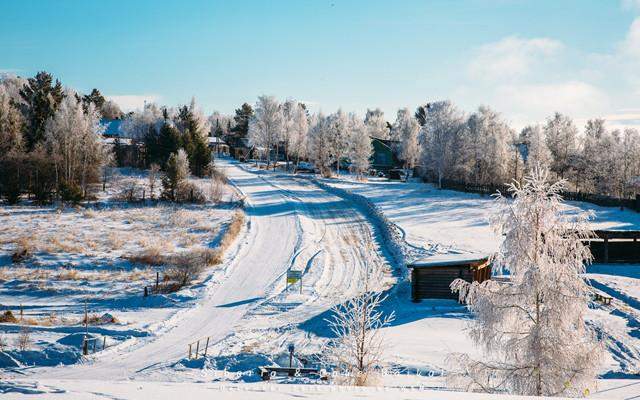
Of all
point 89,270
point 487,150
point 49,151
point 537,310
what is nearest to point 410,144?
point 487,150

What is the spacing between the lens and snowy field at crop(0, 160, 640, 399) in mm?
15055

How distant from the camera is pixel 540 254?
11.0 metres

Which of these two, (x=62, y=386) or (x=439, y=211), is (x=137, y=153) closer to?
(x=439, y=211)

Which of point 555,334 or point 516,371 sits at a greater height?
point 555,334

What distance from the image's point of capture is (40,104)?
208ft

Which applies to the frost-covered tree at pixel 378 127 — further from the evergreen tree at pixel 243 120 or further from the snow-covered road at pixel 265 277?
the snow-covered road at pixel 265 277

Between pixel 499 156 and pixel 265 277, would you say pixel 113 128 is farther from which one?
pixel 265 277

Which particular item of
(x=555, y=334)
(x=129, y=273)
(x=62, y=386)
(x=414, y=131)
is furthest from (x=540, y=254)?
(x=414, y=131)

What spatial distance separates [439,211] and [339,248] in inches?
814

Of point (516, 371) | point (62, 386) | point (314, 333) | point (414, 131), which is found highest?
point (414, 131)

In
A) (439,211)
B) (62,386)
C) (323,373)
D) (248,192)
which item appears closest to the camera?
(62,386)

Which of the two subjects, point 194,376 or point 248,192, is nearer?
point 194,376

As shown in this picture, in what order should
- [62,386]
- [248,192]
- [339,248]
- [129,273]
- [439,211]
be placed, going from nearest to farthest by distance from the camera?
[62,386]
[129,273]
[339,248]
[439,211]
[248,192]

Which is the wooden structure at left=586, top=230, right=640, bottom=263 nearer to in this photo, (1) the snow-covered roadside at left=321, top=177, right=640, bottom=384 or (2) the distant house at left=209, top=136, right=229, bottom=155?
(1) the snow-covered roadside at left=321, top=177, right=640, bottom=384
